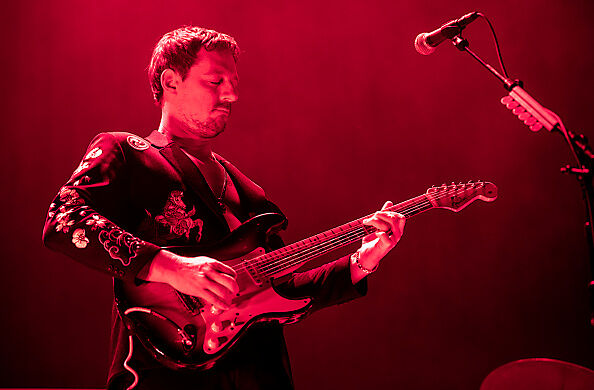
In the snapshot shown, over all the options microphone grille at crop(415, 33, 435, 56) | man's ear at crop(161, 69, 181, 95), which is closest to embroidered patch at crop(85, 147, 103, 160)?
man's ear at crop(161, 69, 181, 95)

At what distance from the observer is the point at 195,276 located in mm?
1332

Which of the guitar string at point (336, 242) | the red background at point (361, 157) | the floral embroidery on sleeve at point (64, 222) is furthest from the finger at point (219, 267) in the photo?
the red background at point (361, 157)

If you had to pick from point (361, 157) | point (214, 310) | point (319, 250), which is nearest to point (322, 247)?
point (319, 250)

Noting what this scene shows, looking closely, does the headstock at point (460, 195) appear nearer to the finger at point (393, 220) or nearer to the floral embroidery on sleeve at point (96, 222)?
the finger at point (393, 220)

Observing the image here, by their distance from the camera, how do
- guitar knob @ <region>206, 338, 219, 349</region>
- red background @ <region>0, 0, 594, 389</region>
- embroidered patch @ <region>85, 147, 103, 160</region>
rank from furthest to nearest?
red background @ <region>0, 0, 594, 389</region> < embroidered patch @ <region>85, 147, 103, 160</region> < guitar knob @ <region>206, 338, 219, 349</region>

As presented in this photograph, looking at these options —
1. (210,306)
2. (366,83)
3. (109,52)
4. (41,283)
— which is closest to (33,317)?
(41,283)

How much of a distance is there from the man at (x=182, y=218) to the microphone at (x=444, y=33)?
485 mm

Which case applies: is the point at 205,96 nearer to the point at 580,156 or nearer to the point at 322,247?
the point at 322,247

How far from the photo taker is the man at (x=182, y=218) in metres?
1.36

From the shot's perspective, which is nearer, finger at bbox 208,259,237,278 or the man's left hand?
finger at bbox 208,259,237,278

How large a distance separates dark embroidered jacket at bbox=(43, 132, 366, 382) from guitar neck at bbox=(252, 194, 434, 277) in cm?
11

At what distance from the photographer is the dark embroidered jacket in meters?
1.36

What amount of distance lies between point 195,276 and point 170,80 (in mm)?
733

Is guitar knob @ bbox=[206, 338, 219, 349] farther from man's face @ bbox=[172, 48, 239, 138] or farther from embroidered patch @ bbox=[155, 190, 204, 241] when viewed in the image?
man's face @ bbox=[172, 48, 239, 138]
